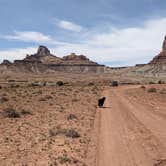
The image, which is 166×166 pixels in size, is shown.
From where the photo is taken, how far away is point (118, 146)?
44.3 feet

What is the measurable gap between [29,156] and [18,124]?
7.05m

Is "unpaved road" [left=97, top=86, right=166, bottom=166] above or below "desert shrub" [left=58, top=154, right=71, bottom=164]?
above

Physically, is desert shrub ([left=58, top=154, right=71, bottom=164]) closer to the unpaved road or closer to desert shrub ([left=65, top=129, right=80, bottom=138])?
the unpaved road

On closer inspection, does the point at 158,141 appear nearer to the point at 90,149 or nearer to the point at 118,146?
the point at 118,146

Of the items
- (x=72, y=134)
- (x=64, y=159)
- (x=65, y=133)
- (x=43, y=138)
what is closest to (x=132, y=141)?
(x=72, y=134)

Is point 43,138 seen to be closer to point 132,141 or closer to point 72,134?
point 72,134

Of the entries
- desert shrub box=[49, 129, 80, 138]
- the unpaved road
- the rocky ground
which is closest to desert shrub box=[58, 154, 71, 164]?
the rocky ground

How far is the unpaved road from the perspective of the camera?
11547 mm

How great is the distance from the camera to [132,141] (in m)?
14.5

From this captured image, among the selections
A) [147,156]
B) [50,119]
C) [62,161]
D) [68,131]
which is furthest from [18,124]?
[147,156]

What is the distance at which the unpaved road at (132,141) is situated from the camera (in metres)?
11.5

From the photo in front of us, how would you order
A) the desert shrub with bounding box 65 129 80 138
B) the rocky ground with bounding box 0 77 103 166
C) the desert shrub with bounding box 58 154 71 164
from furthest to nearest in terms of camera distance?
the desert shrub with bounding box 65 129 80 138
the rocky ground with bounding box 0 77 103 166
the desert shrub with bounding box 58 154 71 164

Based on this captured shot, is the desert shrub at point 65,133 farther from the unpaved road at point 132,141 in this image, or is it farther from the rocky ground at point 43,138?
the unpaved road at point 132,141

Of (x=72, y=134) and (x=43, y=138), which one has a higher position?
(x=72, y=134)
